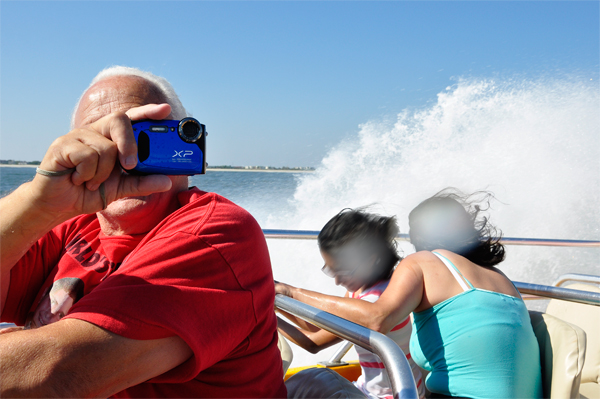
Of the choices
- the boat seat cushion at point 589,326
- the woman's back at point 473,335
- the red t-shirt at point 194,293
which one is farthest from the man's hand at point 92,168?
the boat seat cushion at point 589,326

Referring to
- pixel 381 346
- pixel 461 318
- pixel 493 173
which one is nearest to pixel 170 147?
pixel 381 346

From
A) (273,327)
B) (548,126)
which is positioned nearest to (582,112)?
(548,126)

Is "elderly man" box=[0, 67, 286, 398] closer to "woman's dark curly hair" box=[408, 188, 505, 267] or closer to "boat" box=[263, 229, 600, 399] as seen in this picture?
"boat" box=[263, 229, 600, 399]

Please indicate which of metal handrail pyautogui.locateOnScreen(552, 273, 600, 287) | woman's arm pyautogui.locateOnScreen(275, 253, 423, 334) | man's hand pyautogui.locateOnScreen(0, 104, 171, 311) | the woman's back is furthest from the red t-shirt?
metal handrail pyautogui.locateOnScreen(552, 273, 600, 287)

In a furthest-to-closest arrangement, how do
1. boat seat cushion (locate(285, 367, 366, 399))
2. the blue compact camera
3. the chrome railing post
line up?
the chrome railing post, boat seat cushion (locate(285, 367, 366, 399)), the blue compact camera

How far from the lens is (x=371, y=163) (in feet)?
37.1

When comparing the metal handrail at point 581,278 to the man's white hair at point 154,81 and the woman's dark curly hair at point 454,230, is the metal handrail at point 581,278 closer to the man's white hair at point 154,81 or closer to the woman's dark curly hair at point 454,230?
the woman's dark curly hair at point 454,230

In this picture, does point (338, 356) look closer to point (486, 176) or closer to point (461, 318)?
point (461, 318)

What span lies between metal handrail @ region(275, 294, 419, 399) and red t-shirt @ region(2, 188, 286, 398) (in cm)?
14

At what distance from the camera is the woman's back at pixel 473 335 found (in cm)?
117

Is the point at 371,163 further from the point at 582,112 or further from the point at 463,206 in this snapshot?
the point at 463,206

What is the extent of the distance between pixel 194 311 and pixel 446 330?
0.87 metres

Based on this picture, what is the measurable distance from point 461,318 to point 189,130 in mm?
930

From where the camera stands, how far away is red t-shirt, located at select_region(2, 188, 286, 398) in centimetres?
60
